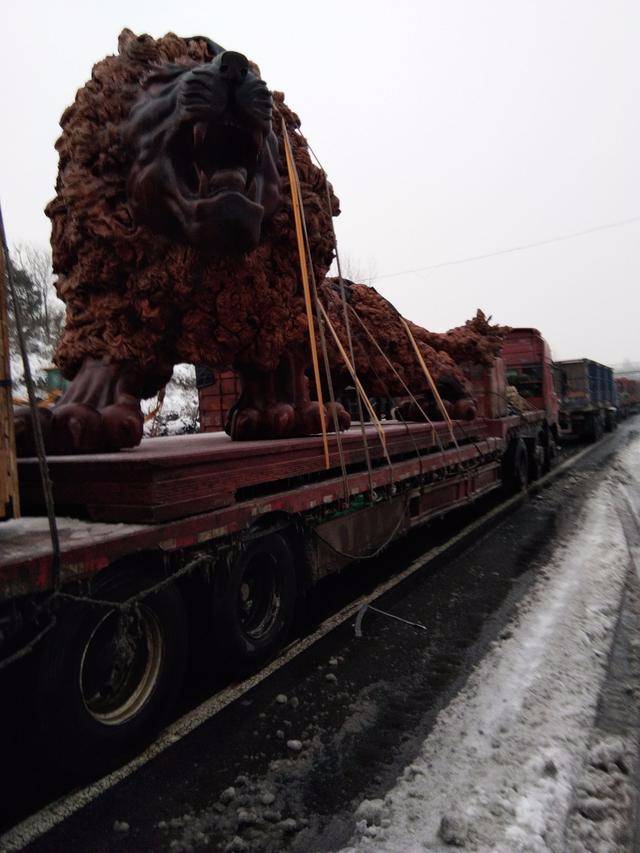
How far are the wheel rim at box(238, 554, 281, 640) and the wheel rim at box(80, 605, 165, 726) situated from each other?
0.70m

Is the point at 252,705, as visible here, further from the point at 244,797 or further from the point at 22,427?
the point at 22,427

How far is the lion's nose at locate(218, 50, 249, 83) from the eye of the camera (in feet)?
9.47

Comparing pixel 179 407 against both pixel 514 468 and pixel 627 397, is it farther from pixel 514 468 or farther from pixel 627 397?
pixel 627 397

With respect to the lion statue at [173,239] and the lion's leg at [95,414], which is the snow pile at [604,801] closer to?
the lion statue at [173,239]

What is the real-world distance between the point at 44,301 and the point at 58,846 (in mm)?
33759

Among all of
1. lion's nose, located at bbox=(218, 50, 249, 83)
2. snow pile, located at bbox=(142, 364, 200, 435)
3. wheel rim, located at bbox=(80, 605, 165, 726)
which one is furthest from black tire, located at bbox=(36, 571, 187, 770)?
snow pile, located at bbox=(142, 364, 200, 435)

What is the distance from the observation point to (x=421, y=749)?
8.16ft

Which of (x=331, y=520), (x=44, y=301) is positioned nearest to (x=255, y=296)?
(x=331, y=520)

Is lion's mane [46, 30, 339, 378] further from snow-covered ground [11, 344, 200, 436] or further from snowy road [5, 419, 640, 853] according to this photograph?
snow-covered ground [11, 344, 200, 436]

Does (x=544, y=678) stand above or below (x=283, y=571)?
below

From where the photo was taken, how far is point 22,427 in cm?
269

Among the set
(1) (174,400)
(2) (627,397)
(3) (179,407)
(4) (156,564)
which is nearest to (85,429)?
(4) (156,564)

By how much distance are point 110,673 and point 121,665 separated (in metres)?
0.07

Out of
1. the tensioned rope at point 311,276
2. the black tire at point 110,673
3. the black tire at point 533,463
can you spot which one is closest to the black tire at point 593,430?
the black tire at point 533,463
